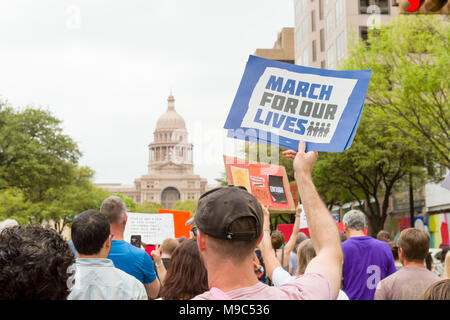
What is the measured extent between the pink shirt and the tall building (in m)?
30.2

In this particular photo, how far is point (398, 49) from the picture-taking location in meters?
18.8

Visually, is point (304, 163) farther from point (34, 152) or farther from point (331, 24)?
point (331, 24)

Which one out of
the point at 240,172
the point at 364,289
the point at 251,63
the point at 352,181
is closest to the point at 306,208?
the point at 251,63

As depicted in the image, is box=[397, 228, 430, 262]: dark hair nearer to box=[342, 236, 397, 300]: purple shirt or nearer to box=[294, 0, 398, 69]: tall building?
box=[342, 236, 397, 300]: purple shirt

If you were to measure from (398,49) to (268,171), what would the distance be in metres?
13.1

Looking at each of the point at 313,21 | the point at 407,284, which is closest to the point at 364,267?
the point at 407,284

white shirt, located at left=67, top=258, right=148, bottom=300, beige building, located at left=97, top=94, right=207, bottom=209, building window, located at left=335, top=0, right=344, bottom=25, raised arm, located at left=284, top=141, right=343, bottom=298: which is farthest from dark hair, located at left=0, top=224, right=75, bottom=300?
beige building, located at left=97, top=94, right=207, bottom=209

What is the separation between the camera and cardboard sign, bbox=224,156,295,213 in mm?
7141

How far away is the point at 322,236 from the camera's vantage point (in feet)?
7.10

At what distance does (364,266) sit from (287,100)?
8.40 feet

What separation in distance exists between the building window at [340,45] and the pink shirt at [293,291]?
122ft

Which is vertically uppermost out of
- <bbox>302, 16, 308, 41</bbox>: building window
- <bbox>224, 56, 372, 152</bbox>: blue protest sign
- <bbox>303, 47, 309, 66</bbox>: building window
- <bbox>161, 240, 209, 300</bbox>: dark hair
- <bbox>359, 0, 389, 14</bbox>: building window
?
<bbox>302, 16, 308, 41</bbox>: building window

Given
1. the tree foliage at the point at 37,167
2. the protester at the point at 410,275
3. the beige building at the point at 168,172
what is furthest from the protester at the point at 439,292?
the beige building at the point at 168,172
